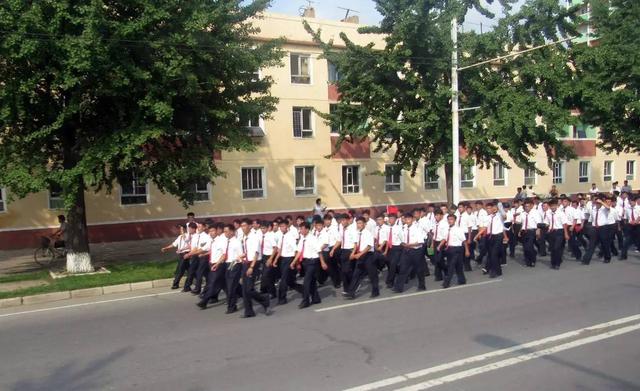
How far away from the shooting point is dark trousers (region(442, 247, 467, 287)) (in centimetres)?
1159

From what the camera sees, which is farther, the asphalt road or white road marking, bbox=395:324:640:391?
the asphalt road

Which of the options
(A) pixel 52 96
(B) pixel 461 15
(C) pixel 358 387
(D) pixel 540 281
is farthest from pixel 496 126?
(C) pixel 358 387

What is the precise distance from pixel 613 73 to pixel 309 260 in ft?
55.8

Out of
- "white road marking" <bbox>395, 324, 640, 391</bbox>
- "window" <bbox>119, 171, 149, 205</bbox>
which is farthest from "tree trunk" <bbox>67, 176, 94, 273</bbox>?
"white road marking" <bbox>395, 324, 640, 391</bbox>

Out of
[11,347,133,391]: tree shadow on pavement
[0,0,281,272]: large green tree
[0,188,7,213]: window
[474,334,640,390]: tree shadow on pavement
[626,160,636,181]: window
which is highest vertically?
[0,0,281,272]: large green tree

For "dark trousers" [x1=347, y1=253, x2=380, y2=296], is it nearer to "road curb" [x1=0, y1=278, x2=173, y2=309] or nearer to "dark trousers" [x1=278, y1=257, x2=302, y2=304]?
"dark trousers" [x1=278, y1=257, x2=302, y2=304]

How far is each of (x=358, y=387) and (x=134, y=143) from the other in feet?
26.9

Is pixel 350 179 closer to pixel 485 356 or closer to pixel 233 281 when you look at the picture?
pixel 233 281

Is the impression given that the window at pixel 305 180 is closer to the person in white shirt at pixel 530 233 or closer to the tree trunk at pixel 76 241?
the tree trunk at pixel 76 241

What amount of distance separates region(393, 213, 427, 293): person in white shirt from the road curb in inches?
207

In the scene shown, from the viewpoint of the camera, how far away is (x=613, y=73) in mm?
21484

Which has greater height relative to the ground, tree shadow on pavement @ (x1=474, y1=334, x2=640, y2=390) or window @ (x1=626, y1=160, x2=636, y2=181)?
window @ (x1=626, y1=160, x2=636, y2=181)

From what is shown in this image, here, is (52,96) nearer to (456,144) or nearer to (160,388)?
(160,388)

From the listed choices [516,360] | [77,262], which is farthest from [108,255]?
[516,360]
